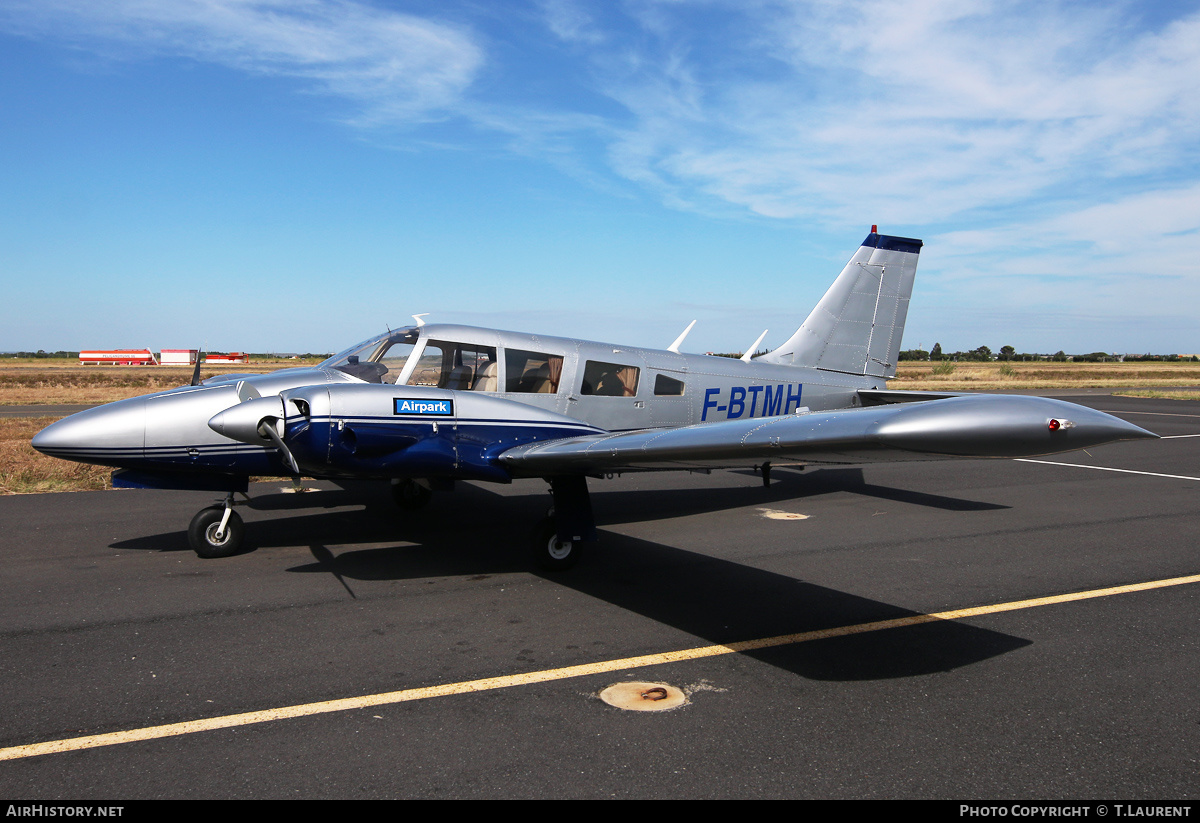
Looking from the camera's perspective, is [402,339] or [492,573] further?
[402,339]

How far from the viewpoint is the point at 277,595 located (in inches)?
254

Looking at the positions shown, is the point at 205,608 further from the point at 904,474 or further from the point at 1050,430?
the point at 904,474

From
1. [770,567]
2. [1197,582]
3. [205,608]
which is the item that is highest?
[1197,582]

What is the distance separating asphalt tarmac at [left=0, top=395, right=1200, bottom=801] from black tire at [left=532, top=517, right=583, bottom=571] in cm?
16

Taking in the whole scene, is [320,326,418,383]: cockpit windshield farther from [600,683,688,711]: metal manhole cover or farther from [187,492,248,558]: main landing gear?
[600,683,688,711]: metal manhole cover

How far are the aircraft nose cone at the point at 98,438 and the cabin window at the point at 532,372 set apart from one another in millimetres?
3689

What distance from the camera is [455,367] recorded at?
26.4 ft

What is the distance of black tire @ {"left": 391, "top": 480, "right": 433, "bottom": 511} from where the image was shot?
32.9ft

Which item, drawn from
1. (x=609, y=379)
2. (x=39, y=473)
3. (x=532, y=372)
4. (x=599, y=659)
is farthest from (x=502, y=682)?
Result: (x=39, y=473)

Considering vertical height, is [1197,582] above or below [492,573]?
above

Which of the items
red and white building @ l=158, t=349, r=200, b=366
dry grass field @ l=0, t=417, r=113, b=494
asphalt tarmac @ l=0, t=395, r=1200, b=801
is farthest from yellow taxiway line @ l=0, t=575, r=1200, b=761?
red and white building @ l=158, t=349, r=200, b=366

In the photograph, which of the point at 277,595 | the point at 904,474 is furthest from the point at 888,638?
the point at 904,474

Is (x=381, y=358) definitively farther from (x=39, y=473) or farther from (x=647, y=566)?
(x=39, y=473)

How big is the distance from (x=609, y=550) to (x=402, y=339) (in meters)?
3.27
